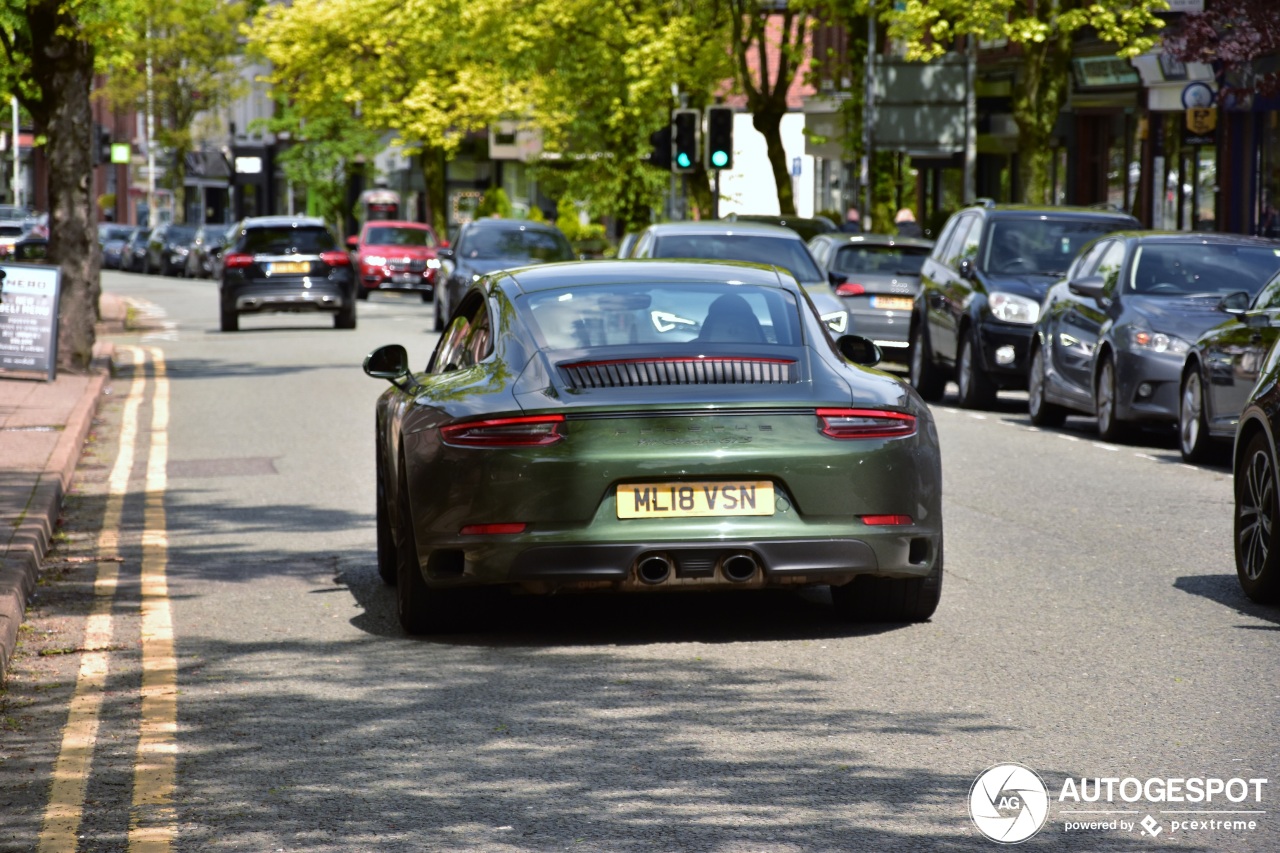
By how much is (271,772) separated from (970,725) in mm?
2073

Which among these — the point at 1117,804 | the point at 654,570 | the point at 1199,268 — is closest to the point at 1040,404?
the point at 1199,268

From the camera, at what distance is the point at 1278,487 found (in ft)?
29.3

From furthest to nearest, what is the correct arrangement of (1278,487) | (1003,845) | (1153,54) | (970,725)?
(1153,54) < (1278,487) < (970,725) < (1003,845)

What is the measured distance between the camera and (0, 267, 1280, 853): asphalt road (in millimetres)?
5824

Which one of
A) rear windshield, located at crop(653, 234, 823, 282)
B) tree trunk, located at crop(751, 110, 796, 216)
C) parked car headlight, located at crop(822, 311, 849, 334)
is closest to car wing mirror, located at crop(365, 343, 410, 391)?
parked car headlight, located at crop(822, 311, 849, 334)

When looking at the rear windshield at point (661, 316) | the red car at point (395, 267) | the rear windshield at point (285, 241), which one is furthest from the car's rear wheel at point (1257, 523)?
the red car at point (395, 267)

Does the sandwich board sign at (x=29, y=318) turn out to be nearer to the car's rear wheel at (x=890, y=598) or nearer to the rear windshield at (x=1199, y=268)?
the rear windshield at (x=1199, y=268)

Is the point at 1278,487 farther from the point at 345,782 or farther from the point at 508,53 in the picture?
the point at 508,53

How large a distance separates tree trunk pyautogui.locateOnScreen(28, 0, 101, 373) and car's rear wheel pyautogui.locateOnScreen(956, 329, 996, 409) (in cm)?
877

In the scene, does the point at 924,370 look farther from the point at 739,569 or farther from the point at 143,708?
the point at 143,708

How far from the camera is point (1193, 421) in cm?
1572

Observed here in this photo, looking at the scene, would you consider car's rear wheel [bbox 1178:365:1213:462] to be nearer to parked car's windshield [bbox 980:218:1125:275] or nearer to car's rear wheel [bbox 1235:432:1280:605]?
parked car's windshield [bbox 980:218:1125:275]

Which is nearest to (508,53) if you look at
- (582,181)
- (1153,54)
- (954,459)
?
(582,181)

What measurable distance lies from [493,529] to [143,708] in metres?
1.36
